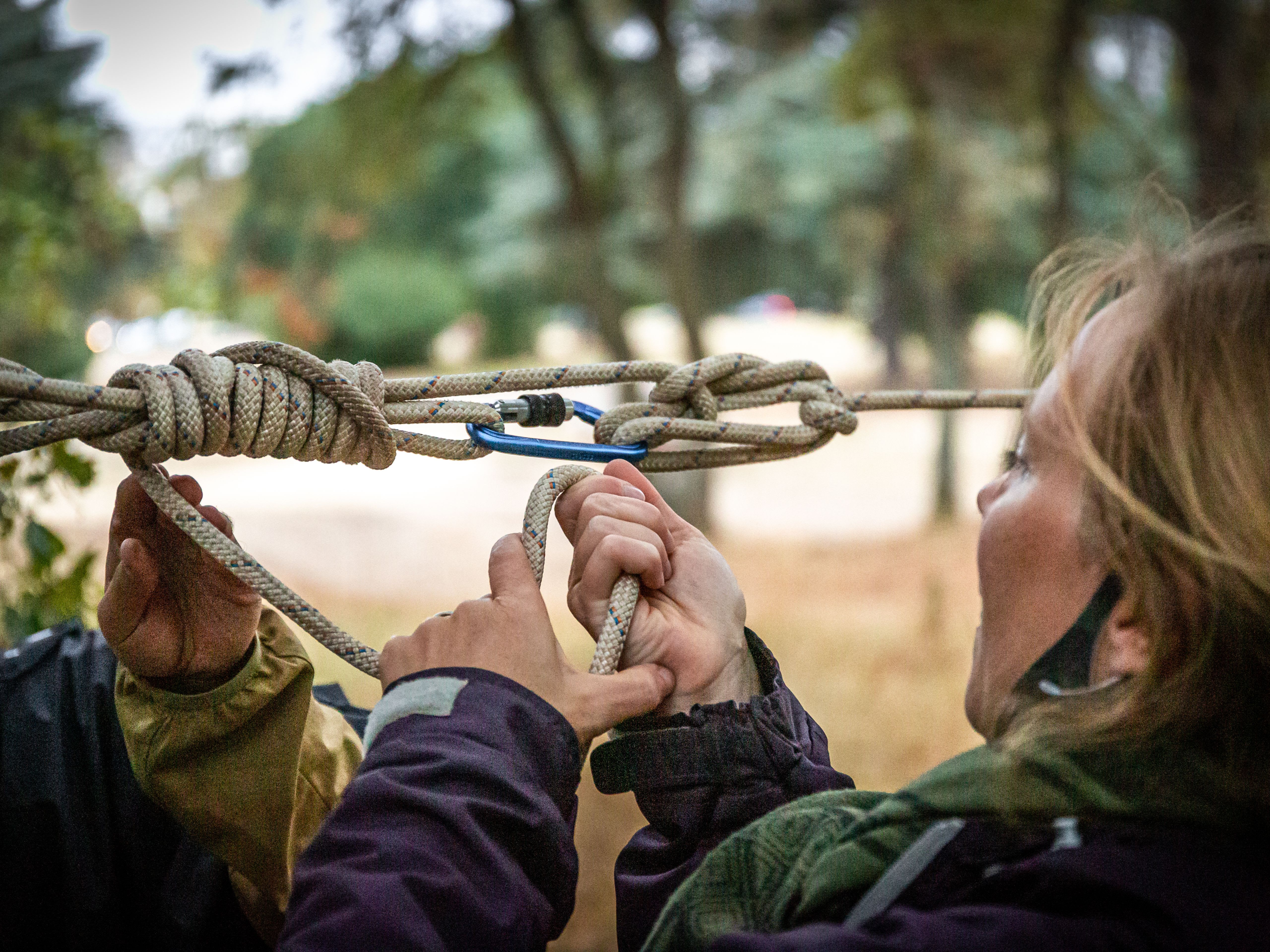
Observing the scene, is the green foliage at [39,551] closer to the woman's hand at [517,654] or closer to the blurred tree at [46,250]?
the blurred tree at [46,250]

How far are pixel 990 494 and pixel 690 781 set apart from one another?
32cm

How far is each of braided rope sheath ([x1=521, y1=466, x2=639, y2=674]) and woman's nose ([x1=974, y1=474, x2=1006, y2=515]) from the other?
27cm

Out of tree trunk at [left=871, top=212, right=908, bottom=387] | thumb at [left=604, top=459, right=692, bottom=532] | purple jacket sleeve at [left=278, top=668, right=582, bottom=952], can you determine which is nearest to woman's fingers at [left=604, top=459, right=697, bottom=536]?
thumb at [left=604, top=459, right=692, bottom=532]

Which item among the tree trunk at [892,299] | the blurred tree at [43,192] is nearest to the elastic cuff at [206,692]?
the blurred tree at [43,192]

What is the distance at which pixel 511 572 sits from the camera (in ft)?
2.23

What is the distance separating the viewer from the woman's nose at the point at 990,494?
0.71 m

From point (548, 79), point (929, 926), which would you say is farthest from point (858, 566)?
point (929, 926)

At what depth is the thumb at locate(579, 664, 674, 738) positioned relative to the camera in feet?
2.13

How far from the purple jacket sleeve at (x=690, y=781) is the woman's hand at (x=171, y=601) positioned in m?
0.34

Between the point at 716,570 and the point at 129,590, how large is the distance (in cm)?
47

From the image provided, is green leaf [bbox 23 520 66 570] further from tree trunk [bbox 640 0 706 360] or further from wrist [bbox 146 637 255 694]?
tree trunk [bbox 640 0 706 360]

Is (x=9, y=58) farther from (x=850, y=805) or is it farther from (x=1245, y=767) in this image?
(x=1245, y=767)

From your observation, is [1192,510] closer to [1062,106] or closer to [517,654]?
[517,654]

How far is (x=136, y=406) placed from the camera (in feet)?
2.20
